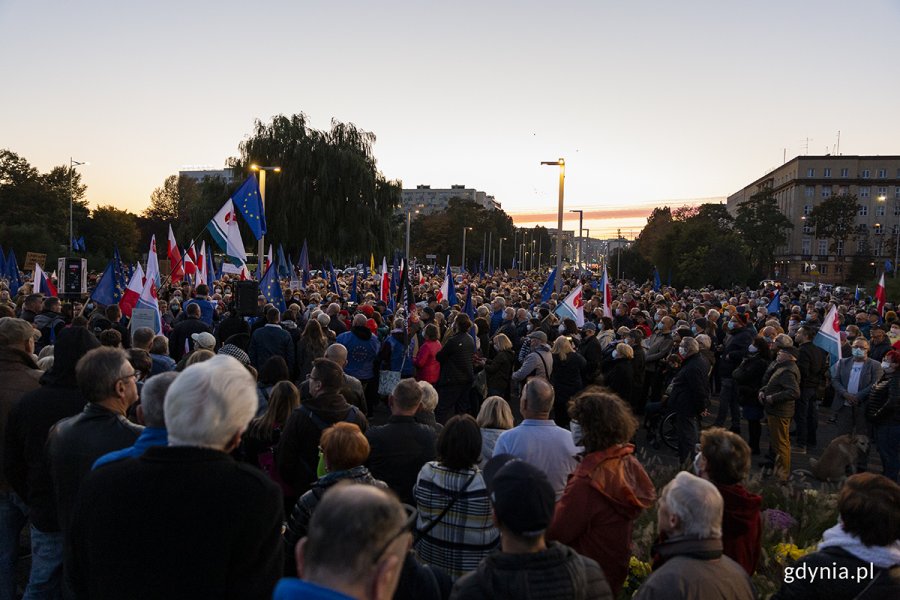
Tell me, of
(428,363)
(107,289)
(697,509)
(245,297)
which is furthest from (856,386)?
(107,289)

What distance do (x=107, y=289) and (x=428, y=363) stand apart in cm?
589

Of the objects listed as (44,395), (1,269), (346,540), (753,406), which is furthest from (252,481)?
(1,269)

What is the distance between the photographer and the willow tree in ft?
130

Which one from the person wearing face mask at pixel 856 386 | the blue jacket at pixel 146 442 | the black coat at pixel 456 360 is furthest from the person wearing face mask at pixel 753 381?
the blue jacket at pixel 146 442

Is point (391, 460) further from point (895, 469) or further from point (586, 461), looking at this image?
point (895, 469)

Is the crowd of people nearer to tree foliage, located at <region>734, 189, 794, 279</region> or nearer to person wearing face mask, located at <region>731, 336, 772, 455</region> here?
person wearing face mask, located at <region>731, 336, 772, 455</region>

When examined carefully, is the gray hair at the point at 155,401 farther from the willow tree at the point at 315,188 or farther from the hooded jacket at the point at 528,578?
the willow tree at the point at 315,188

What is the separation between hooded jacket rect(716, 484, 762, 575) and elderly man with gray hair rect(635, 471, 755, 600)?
0.82m

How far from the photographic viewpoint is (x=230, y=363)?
2494 mm

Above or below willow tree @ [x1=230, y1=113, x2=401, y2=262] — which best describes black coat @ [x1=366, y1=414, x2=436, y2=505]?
below

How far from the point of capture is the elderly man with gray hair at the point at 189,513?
7.33 feet

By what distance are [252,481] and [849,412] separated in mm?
9740

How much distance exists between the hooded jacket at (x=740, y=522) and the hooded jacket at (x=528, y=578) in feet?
5.12

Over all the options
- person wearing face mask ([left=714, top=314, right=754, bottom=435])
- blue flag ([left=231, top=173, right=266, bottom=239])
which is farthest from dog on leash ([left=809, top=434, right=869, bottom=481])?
blue flag ([left=231, top=173, right=266, bottom=239])
